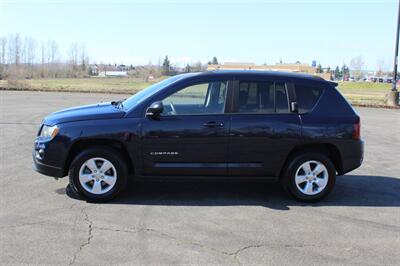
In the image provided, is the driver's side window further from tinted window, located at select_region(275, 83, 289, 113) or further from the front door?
tinted window, located at select_region(275, 83, 289, 113)

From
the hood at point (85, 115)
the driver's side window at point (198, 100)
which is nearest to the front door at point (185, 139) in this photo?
A: the driver's side window at point (198, 100)

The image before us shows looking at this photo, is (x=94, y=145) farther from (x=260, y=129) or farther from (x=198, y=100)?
(x=260, y=129)

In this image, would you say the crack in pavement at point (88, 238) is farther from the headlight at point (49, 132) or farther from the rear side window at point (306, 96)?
the rear side window at point (306, 96)

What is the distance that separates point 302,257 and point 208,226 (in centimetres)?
121

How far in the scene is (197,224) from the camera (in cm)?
535

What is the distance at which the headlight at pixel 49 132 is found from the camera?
6.07 m

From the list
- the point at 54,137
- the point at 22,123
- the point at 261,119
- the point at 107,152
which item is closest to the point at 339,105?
the point at 261,119

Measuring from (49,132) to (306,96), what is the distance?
3.58 m

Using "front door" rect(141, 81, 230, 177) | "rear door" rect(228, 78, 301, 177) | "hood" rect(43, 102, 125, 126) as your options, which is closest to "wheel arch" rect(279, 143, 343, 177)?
"rear door" rect(228, 78, 301, 177)

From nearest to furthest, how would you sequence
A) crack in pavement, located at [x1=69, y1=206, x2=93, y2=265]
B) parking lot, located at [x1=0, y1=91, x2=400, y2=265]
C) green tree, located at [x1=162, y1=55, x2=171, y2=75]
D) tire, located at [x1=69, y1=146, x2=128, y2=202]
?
crack in pavement, located at [x1=69, y1=206, x2=93, y2=265] → parking lot, located at [x1=0, y1=91, x2=400, y2=265] → tire, located at [x1=69, y1=146, x2=128, y2=202] → green tree, located at [x1=162, y1=55, x2=171, y2=75]

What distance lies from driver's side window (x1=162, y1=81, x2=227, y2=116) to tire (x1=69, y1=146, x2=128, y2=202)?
943mm

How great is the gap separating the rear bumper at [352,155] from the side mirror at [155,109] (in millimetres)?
2656

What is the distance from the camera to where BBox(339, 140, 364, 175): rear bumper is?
647 cm

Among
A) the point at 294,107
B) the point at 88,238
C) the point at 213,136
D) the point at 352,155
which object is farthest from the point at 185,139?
the point at 352,155
